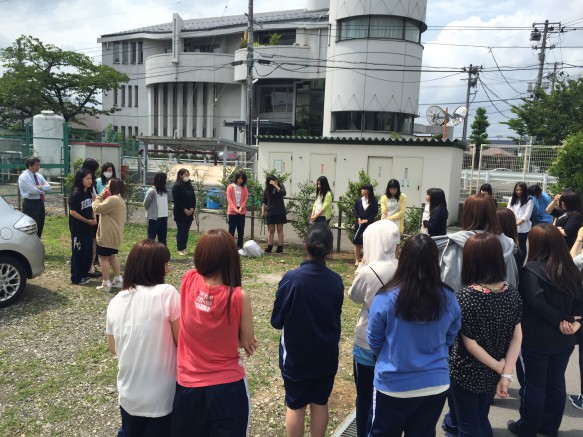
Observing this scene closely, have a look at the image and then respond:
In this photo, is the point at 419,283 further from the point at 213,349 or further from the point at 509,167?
the point at 509,167

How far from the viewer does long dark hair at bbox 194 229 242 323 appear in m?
2.58

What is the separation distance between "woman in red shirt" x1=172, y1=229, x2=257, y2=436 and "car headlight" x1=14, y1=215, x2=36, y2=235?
473cm

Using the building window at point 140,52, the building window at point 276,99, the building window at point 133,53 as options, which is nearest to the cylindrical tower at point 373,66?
the building window at point 276,99

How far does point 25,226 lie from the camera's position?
6371mm

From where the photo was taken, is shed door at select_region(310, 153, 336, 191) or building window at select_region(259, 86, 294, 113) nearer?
shed door at select_region(310, 153, 336, 191)

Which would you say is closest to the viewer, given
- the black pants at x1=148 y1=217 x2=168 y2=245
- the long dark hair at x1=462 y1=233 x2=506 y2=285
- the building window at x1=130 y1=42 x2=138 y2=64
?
the long dark hair at x1=462 y1=233 x2=506 y2=285

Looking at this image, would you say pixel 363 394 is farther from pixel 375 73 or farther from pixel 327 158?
pixel 375 73

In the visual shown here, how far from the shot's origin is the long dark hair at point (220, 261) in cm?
258

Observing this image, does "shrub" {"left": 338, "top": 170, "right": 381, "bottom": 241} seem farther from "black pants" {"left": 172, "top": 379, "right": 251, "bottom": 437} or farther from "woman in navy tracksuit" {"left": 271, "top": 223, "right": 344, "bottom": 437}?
"black pants" {"left": 172, "top": 379, "right": 251, "bottom": 437}

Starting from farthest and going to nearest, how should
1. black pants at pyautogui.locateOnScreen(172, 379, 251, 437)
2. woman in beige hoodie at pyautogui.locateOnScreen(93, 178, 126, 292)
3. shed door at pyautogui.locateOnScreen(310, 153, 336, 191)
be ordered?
shed door at pyautogui.locateOnScreen(310, 153, 336, 191) → woman in beige hoodie at pyautogui.locateOnScreen(93, 178, 126, 292) → black pants at pyautogui.locateOnScreen(172, 379, 251, 437)

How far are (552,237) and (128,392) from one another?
2933 mm

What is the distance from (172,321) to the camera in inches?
104

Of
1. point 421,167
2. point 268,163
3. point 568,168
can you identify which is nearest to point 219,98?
point 268,163

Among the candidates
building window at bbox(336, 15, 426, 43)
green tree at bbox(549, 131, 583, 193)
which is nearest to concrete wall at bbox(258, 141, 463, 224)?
green tree at bbox(549, 131, 583, 193)
